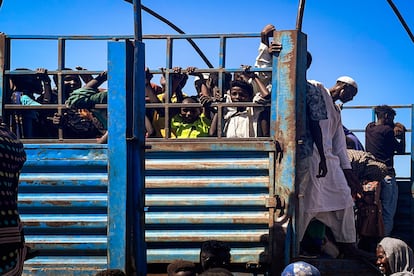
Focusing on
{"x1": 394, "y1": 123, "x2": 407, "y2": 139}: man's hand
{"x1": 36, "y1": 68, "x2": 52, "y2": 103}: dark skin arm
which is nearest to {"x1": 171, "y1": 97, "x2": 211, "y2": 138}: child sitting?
{"x1": 36, "y1": 68, "x2": 52, "y2": 103}: dark skin arm

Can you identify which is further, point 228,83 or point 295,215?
point 228,83

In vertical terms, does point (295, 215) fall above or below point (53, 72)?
below

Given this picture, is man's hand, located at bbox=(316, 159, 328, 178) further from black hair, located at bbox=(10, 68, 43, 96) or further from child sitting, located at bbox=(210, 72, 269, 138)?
black hair, located at bbox=(10, 68, 43, 96)

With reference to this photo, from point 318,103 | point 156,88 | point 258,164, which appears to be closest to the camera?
point 258,164

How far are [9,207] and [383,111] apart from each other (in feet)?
16.4

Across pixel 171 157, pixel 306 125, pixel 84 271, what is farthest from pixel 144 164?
pixel 306 125

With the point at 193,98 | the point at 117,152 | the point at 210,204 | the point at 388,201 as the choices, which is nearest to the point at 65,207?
the point at 117,152

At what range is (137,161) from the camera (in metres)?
3.66

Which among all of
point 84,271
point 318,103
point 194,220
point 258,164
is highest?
point 318,103

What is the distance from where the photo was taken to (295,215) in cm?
405

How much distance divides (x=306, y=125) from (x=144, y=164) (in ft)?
4.24

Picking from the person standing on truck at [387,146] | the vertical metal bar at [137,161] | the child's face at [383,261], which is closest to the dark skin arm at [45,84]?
the vertical metal bar at [137,161]

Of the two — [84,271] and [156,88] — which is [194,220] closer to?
[84,271]

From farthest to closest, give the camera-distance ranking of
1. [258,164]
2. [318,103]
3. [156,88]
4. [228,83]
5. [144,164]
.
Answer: [156,88] → [228,83] → [318,103] → [258,164] → [144,164]
